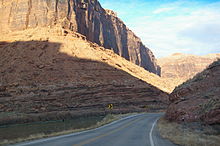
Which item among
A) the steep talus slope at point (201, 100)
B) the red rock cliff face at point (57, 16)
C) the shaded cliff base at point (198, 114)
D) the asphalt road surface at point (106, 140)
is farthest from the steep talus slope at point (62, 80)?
the asphalt road surface at point (106, 140)

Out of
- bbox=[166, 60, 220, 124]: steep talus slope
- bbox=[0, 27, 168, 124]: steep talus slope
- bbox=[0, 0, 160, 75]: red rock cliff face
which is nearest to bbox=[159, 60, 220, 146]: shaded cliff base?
bbox=[166, 60, 220, 124]: steep talus slope

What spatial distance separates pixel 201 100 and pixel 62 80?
147 feet

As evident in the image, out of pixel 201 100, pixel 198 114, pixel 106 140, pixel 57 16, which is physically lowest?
pixel 106 140

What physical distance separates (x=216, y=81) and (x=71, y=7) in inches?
2654

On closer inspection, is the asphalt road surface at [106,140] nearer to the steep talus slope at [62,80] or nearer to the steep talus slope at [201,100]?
the steep talus slope at [201,100]

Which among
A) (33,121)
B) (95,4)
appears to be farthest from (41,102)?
(95,4)

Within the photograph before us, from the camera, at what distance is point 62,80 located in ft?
206

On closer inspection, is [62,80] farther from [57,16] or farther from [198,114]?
[198,114]

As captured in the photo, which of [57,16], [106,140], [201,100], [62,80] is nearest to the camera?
[106,140]

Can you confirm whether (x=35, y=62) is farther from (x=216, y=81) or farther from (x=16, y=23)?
(x=216, y=81)

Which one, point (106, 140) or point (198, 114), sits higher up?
point (198, 114)

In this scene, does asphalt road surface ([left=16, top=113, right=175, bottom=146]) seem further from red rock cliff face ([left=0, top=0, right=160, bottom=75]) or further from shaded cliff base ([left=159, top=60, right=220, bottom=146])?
red rock cliff face ([left=0, top=0, right=160, bottom=75])

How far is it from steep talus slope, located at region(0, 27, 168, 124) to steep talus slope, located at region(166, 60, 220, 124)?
27.8 m

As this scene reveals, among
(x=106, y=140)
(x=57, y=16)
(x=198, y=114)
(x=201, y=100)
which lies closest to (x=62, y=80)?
(x=57, y=16)
